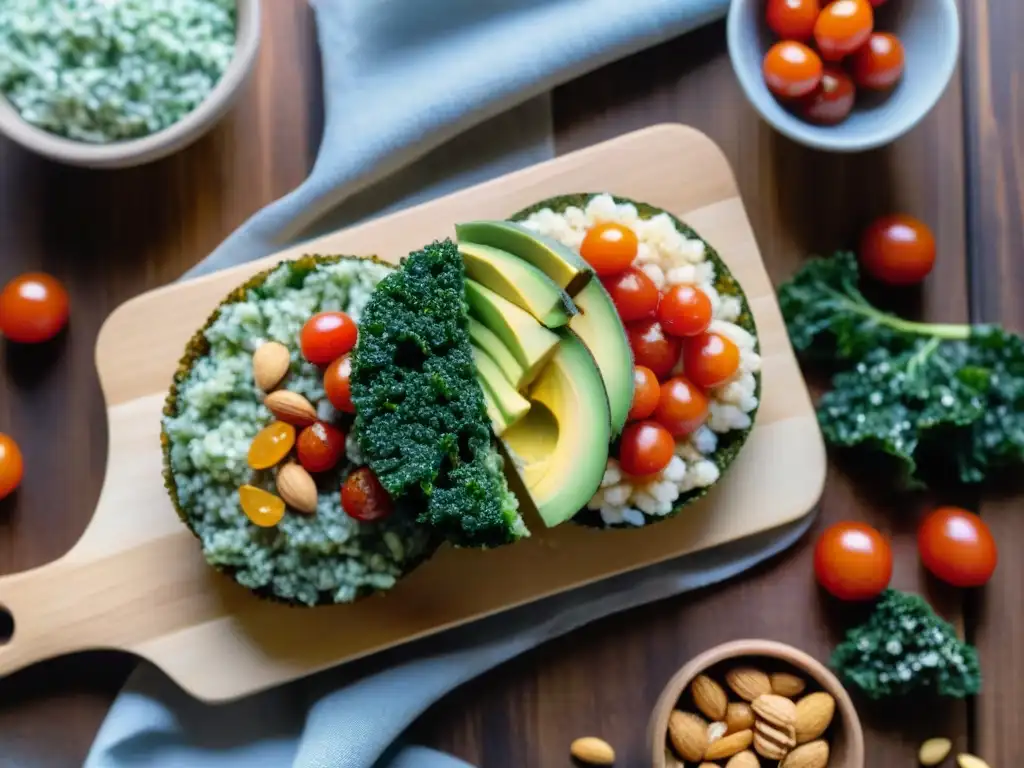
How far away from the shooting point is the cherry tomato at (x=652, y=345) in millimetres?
1915

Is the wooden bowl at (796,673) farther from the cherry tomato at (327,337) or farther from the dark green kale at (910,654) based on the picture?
the cherry tomato at (327,337)

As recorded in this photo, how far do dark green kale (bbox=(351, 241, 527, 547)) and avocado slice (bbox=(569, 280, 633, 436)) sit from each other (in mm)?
201

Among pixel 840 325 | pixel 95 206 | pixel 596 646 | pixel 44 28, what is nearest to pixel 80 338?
pixel 95 206

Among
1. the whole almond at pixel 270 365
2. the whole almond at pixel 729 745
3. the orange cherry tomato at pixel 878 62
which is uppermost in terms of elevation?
the orange cherry tomato at pixel 878 62

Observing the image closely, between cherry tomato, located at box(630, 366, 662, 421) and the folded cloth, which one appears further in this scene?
the folded cloth

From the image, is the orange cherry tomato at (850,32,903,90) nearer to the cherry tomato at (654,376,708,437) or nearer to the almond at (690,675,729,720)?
the cherry tomato at (654,376,708,437)

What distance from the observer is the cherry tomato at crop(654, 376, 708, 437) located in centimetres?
189

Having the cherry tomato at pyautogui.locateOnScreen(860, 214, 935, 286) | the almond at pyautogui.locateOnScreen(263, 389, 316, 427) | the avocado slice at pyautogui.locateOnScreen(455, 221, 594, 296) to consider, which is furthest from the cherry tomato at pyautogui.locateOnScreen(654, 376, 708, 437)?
the almond at pyautogui.locateOnScreen(263, 389, 316, 427)

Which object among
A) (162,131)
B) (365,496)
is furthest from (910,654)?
(162,131)

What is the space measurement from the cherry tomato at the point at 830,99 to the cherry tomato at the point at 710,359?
475mm

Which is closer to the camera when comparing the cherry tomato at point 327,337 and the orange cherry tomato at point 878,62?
the cherry tomato at point 327,337

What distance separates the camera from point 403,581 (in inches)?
79.6

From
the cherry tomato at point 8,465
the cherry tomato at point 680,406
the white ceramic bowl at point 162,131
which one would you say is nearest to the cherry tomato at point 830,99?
the cherry tomato at point 680,406

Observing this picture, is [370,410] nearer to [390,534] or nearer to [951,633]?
[390,534]
